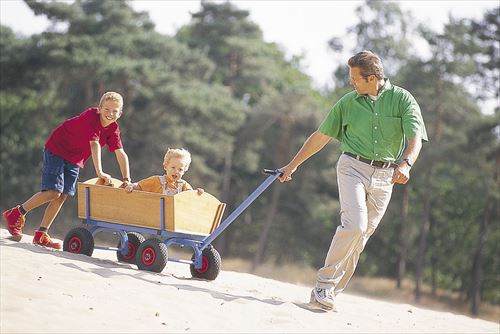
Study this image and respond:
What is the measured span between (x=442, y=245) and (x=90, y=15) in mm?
19504

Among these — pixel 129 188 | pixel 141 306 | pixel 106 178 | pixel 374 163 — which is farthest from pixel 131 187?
pixel 374 163

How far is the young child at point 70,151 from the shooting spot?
29.4 ft

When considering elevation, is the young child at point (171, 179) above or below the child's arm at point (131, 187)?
above

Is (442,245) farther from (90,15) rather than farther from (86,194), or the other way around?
(86,194)

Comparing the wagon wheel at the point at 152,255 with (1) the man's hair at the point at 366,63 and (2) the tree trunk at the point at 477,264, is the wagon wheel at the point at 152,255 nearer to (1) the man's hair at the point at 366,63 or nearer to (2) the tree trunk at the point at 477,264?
(1) the man's hair at the point at 366,63

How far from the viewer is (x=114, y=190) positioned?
893 centimetres

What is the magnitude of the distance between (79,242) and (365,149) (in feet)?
9.87

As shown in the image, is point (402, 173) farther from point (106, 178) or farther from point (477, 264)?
point (477, 264)

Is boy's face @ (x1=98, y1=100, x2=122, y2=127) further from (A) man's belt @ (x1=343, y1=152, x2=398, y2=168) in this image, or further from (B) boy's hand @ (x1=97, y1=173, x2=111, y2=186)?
(A) man's belt @ (x1=343, y1=152, x2=398, y2=168)

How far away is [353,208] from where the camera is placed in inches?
303

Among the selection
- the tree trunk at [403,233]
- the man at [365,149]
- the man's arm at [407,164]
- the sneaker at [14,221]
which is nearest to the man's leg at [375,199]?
the man at [365,149]

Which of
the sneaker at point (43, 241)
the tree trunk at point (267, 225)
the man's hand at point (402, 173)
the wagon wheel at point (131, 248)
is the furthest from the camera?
the tree trunk at point (267, 225)

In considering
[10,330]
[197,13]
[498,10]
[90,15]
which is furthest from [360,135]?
[197,13]

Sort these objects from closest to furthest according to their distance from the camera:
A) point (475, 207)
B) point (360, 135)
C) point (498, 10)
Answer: point (360, 135), point (498, 10), point (475, 207)
